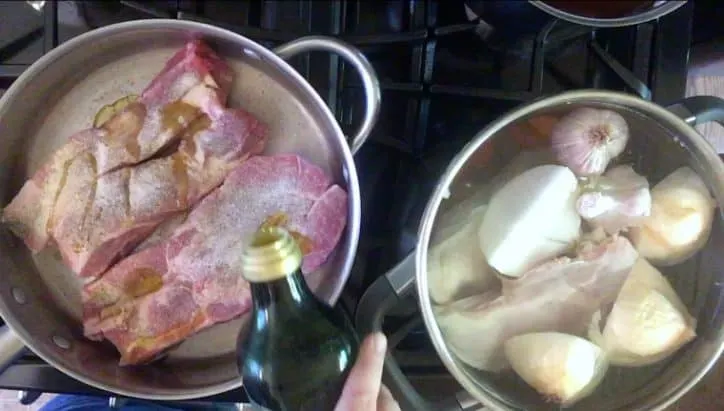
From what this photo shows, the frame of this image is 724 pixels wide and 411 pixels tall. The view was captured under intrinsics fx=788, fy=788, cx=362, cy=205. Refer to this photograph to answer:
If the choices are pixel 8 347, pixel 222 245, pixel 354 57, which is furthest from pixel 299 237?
pixel 8 347

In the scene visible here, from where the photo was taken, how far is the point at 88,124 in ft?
2.57

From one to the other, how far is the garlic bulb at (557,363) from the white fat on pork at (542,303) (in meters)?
0.02

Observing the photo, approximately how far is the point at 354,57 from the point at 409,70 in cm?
13

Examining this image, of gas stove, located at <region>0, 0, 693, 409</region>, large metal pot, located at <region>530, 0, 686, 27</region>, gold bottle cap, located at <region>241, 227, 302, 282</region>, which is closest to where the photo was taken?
gold bottle cap, located at <region>241, 227, 302, 282</region>

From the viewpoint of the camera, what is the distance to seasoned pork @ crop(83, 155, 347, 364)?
2.38 ft

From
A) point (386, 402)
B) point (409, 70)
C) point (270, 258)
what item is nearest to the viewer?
point (270, 258)

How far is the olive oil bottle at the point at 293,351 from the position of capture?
619 mm

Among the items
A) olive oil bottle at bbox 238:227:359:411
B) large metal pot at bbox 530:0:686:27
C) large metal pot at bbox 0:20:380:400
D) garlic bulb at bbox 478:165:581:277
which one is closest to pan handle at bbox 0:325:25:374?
large metal pot at bbox 0:20:380:400

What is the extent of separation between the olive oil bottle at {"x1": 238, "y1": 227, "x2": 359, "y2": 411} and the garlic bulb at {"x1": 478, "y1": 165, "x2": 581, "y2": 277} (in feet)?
0.51

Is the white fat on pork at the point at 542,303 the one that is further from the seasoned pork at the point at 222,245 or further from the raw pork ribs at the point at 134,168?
the raw pork ribs at the point at 134,168

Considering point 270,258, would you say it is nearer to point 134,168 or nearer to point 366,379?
point 366,379

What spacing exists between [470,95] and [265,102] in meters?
0.20

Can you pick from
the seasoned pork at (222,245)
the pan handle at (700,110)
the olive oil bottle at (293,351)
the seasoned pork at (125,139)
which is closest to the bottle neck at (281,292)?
the olive oil bottle at (293,351)

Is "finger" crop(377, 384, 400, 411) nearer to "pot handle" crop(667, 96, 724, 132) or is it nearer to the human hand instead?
the human hand
